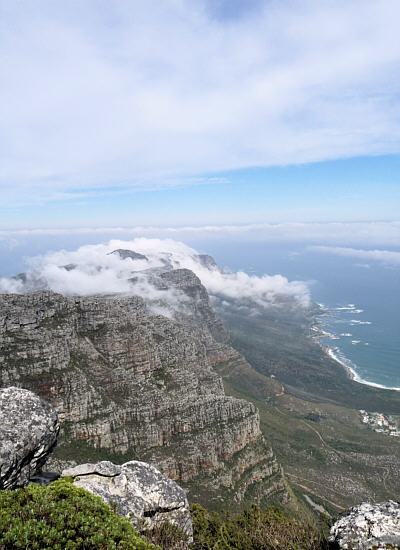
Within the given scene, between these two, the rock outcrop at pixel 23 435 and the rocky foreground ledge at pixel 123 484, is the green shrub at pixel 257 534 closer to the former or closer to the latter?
the rocky foreground ledge at pixel 123 484

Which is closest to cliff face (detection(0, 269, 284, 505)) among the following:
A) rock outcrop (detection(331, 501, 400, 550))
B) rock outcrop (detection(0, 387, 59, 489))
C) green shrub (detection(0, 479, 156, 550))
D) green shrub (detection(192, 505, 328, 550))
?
green shrub (detection(192, 505, 328, 550))

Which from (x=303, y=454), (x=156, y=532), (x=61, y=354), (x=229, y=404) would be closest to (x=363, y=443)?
(x=303, y=454)

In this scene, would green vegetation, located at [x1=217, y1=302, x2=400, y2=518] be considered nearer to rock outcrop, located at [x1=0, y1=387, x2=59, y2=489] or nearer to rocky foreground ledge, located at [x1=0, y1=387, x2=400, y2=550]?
rocky foreground ledge, located at [x1=0, y1=387, x2=400, y2=550]

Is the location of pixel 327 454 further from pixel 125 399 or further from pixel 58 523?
pixel 58 523

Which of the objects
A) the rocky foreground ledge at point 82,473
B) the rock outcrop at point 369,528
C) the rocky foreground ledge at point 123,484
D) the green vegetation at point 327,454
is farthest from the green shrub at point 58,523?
the green vegetation at point 327,454

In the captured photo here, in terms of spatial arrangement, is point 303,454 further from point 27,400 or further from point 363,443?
point 27,400

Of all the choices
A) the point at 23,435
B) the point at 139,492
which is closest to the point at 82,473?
the point at 139,492

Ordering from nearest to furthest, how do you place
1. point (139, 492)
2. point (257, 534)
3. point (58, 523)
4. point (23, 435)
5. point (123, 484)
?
point (58, 523)
point (23, 435)
point (139, 492)
point (123, 484)
point (257, 534)
